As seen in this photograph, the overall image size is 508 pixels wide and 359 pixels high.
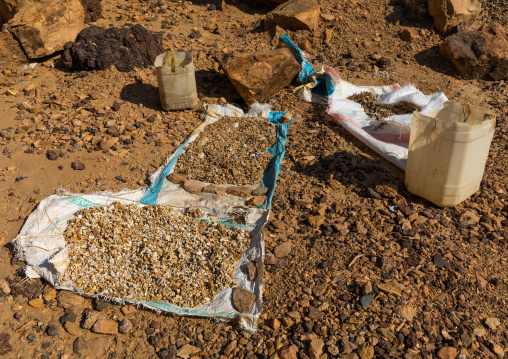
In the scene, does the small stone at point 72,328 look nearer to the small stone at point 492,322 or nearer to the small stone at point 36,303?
the small stone at point 36,303

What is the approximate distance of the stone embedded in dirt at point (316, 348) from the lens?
2.27m

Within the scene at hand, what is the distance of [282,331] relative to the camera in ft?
7.95

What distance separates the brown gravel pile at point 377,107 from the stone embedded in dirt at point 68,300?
120 inches

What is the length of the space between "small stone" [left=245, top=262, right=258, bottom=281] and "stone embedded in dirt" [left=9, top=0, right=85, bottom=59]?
13.6ft

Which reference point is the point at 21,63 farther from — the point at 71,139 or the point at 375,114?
the point at 375,114

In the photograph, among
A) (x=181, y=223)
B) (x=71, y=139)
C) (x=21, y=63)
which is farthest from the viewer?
(x=21, y=63)

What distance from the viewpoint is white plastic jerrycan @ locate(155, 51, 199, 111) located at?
4.27 meters

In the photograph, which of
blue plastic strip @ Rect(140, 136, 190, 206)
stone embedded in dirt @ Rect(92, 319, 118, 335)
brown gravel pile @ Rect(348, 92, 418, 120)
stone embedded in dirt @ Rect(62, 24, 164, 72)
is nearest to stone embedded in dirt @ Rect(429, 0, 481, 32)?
brown gravel pile @ Rect(348, 92, 418, 120)

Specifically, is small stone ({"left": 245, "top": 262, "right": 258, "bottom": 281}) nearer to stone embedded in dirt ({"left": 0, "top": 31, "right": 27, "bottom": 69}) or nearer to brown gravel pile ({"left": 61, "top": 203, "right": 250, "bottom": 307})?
brown gravel pile ({"left": 61, "top": 203, "right": 250, "bottom": 307})

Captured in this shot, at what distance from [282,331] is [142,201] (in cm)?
151

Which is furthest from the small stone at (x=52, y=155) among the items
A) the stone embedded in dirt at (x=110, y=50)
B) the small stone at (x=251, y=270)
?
the small stone at (x=251, y=270)

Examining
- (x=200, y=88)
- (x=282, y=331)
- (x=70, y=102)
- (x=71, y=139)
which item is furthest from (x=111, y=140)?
(x=282, y=331)

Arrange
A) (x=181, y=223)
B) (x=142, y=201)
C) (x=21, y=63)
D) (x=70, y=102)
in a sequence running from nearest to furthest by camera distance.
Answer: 1. (x=181, y=223)
2. (x=142, y=201)
3. (x=70, y=102)
4. (x=21, y=63)

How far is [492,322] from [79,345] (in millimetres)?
2242
